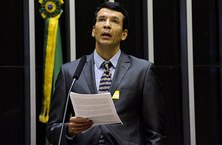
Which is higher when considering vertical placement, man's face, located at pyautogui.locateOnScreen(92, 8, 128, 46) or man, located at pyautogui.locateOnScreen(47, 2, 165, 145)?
man's face, located at pyautogui.locateOnScreen(92, 8, 128, 46)

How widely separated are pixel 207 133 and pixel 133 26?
1.98 m

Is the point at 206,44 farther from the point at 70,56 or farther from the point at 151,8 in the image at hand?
the point at 70,56

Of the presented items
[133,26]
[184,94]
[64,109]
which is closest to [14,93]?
[133,26]

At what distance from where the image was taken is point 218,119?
6.93 metres

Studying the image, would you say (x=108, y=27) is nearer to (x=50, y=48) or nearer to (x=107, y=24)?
(x=107, y=24)

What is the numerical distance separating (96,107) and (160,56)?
4.58 metres

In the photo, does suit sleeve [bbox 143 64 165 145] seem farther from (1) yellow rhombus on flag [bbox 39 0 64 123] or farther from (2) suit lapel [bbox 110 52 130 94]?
(1) yellow rhombus on flag [bbox 39 0 64 123]

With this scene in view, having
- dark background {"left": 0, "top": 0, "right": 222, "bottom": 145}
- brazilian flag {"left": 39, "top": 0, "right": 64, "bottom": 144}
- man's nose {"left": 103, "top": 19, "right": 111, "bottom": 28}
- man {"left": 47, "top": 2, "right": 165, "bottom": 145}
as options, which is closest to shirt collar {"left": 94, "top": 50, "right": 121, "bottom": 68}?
man {"left": 47, "top": 2, "right": 165, "bottom": 145}

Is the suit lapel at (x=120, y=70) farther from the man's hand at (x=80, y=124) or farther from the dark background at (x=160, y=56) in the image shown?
the dark background at (x=160, y=56)

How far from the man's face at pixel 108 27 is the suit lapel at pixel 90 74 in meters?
0.12

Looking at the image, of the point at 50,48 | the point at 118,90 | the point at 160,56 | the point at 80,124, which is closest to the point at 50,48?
the point at 50,48

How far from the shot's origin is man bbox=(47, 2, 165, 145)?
2379mm

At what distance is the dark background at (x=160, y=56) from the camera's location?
593cm

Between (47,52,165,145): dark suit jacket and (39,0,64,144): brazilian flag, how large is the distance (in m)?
2.89
